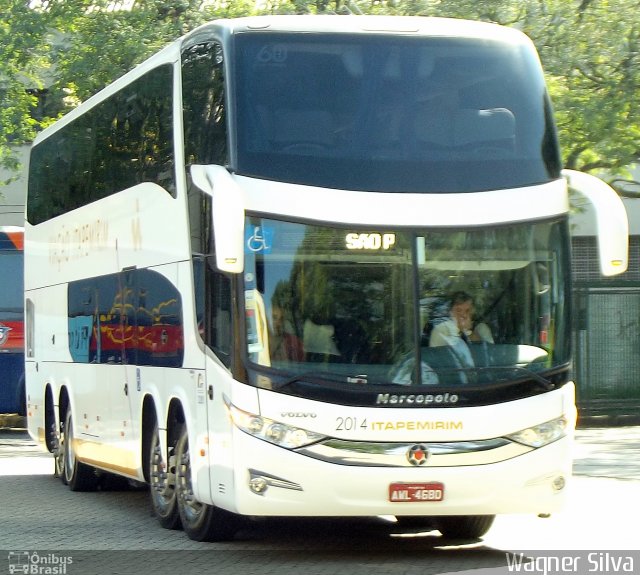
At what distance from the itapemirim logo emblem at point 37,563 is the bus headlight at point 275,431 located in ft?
5.01

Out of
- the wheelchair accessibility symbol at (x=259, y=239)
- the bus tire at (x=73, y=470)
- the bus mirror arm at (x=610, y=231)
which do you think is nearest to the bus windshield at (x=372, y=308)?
the wheelchair accessibility symbol at (x=259, y=239)

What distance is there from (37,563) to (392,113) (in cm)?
399

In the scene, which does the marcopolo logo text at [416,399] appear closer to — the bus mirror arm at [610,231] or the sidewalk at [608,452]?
the bus mirror arm at [610,231]

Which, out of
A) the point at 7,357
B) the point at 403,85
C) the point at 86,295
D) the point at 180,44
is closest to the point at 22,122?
the point at 7,357

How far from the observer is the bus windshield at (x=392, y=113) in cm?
1067

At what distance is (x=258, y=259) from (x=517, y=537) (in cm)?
329

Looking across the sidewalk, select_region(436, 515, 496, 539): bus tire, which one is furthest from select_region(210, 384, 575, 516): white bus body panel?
the sidewalk

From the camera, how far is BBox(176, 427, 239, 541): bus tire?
11.6m

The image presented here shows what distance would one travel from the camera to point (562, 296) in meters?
10.9

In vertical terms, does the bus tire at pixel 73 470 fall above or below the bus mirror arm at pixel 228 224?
below

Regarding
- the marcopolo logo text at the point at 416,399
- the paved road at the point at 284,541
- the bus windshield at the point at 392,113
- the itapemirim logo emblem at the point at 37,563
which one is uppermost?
the bus windshield at the point at 392,113

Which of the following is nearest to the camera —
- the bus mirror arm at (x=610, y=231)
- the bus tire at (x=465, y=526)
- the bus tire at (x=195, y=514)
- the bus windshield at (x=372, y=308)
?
the bus windshield at (x=372, y=308)

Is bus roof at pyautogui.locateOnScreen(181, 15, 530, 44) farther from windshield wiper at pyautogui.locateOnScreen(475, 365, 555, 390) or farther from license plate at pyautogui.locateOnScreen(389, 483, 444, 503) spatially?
license plate at pyautogui.locateOnScreen(389, 483, 444, 503)

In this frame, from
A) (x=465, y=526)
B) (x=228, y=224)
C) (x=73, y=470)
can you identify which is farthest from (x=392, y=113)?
(x=73, y=470)
